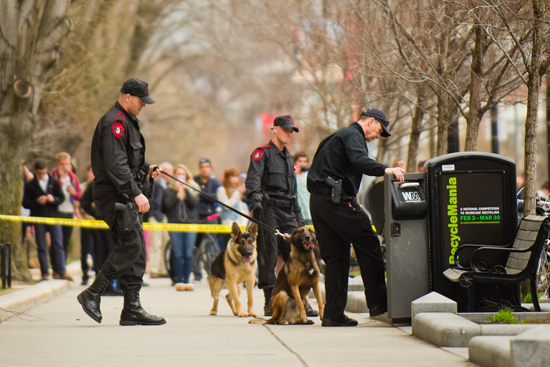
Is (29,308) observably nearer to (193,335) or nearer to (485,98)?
(193,335)

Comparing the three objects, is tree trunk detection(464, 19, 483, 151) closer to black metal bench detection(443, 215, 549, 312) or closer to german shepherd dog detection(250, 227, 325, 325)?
black metal bench detection(443, 215, 549, 312)

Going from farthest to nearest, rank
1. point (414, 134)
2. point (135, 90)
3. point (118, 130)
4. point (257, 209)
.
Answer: point (414, 134) → point (257, 209) → point (135, 90) → point (118, 130)

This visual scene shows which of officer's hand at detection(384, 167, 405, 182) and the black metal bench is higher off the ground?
officer's hand at detection(384, 167, 405, 182)

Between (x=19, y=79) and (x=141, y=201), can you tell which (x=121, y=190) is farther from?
(x=19, y=79)

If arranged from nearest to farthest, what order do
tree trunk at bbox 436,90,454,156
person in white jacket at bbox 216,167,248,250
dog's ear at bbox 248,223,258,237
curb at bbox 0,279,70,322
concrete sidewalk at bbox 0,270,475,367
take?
1. concrete sidewalk at bbox 0,270,475,367
2. curb at bbox 0,279,70,322
3. dog's ear at bbox 248,223,258,237
4. tree trunk at bbox 436,90,454,156
5. person in white jacket at bbox 216,167,248,250

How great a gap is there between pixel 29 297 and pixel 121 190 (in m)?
3.65

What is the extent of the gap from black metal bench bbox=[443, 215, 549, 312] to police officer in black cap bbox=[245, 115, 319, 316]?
7.37ft

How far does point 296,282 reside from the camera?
837 centimetres

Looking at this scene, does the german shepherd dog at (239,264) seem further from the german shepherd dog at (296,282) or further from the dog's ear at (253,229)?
the german shepherd dog at (296,282)

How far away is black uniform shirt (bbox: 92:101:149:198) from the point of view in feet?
25.7

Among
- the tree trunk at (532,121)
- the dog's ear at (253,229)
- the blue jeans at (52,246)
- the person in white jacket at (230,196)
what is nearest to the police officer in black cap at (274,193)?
the dog's ear at (253,229)

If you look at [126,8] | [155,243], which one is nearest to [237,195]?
[155,243]

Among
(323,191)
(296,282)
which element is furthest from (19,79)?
(323,191)

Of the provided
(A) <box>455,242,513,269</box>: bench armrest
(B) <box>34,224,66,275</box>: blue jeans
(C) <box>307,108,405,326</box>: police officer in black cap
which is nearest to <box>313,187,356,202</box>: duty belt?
(C) <box>307,108,405,326</box>: police officer in black cap
